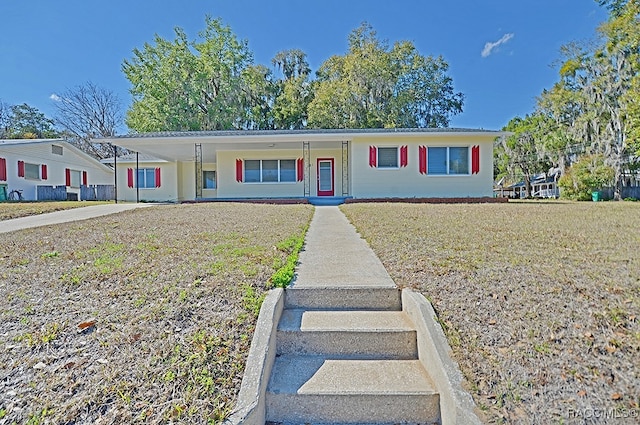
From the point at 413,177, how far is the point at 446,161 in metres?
1.57

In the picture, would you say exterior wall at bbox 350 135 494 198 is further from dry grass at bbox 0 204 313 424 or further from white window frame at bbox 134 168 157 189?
white window frame at bbox 134 168 157 189

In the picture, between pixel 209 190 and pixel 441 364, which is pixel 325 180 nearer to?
pixel 209 190


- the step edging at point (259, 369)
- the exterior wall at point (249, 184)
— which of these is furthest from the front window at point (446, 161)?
the step edging at point (259, 369)

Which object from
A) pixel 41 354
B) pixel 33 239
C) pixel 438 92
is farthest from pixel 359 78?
pixel 41 354

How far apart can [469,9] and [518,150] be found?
16584 mm

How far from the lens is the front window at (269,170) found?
16.0 m

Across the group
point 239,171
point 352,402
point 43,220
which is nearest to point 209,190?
point 239,171

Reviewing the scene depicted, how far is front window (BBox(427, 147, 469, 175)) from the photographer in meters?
14.1

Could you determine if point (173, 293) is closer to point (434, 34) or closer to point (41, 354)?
point (41, 354)

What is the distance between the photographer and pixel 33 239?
18.1ft

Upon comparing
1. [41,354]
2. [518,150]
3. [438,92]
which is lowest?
[41,354]

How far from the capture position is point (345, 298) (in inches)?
123

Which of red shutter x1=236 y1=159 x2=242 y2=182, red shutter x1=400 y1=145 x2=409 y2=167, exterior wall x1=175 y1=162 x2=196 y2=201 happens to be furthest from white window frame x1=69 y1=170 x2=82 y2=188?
red shutter x1=400 y1=145 x2=409 y2=167

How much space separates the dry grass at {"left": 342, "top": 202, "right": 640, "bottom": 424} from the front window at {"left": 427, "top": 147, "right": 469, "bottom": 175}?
9.71 meters
